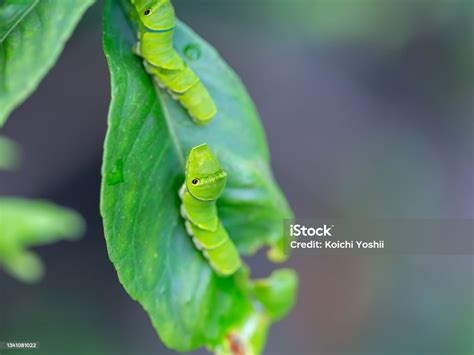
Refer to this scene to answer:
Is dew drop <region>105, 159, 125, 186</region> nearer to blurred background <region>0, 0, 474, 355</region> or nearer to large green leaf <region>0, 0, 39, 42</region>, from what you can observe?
large green leaf <region>0, 0, 39, 42</region>

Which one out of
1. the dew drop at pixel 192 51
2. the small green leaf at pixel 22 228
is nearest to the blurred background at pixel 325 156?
the small green leaf at pixel 22 228

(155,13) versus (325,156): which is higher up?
(155,13)

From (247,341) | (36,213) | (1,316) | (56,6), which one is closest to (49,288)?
(1,316)

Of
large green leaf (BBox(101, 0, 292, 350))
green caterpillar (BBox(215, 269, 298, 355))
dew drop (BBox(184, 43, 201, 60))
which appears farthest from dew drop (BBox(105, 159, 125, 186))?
green caterpillar (BBox(215, 269, 298, 355))

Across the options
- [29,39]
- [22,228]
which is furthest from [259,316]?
[22,228]

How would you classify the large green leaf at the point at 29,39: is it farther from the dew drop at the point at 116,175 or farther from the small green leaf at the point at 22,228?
the small green leaf at the point at 22,228

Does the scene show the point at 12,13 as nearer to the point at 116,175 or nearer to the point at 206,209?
the point at 116,175

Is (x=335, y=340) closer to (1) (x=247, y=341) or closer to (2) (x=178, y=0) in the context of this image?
(2) (x=178, y=0)
